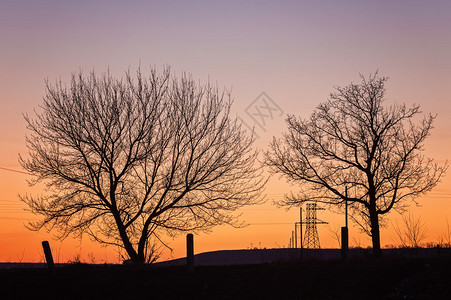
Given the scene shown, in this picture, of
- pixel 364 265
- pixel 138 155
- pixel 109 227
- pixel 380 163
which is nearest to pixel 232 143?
pixel 138 155

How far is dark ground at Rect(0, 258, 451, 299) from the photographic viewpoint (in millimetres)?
19750

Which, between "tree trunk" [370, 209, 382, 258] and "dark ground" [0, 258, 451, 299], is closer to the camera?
"dark ground" [0, 258, 451, 299]

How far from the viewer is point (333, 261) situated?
82.3ft

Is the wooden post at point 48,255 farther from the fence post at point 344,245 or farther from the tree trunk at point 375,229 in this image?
the tree trunk at point 375,229

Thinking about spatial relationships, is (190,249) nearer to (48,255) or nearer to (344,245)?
(344,245)

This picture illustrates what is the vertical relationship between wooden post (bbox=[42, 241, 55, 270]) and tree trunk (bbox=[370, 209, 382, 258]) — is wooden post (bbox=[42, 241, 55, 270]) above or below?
below

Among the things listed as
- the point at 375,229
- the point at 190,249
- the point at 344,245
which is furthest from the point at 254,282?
the point at 375,229

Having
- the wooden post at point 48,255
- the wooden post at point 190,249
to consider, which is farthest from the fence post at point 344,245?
the wooden post at point 48,255

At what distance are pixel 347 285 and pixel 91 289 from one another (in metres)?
9.12

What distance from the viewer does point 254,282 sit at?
70.8 ft

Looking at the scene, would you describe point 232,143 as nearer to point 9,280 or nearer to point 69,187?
point 69,187

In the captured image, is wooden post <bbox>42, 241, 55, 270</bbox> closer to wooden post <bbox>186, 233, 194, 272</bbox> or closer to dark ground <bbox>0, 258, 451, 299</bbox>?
dark ground <bbox>0, 258, 451, 299</bbox>

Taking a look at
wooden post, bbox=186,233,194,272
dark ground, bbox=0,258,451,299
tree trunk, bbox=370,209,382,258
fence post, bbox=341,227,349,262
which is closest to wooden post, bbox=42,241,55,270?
dark ground, bbox=0,258,451,299

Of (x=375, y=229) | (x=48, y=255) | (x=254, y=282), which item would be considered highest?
(x=375, y=229)
